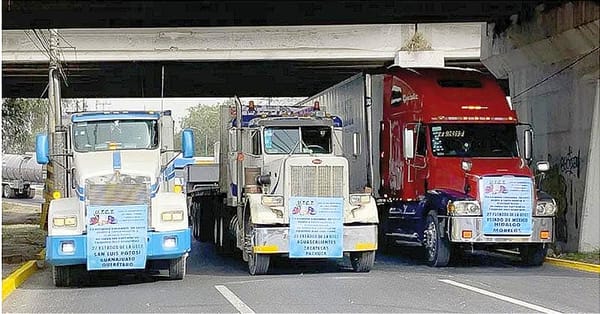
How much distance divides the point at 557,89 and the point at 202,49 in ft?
43.5

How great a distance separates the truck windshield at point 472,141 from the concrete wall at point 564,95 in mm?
1981

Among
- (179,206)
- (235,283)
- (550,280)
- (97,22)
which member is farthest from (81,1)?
(550,280)

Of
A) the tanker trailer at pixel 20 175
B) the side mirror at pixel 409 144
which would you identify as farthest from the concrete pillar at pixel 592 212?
the tanker trailer at pixel 20 175

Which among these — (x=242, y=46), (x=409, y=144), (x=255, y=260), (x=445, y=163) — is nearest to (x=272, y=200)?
(x=255, y=260)

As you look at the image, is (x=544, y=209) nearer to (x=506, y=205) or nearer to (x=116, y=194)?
(x=506, y=205)

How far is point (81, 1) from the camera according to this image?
19.0m

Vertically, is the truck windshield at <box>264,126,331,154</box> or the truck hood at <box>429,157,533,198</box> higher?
the truck windshield at <box>264,126,331,154</box>

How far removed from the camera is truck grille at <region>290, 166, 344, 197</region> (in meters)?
17.7

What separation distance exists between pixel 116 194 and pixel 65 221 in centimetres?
93

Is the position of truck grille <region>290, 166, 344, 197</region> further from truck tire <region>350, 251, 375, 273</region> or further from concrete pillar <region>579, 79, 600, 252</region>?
concrete pillar <region>579, 79, 600, 252</region>

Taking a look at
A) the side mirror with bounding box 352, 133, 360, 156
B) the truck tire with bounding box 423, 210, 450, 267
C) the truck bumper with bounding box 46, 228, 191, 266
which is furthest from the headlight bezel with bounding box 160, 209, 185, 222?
the side mirror with bounding box 352, 133, 360, 156

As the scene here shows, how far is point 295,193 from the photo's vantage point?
17641mm

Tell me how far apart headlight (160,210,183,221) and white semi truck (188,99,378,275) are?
202 centimetres

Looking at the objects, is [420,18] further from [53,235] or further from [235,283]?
[53,235]
